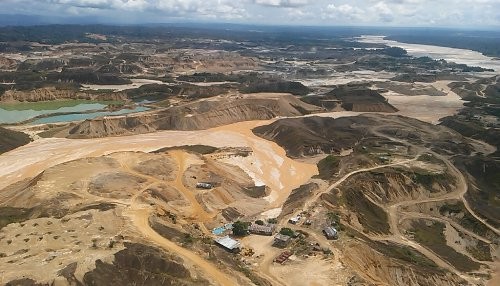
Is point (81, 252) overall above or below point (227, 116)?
above

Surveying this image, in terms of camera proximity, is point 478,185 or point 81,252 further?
point 478,185

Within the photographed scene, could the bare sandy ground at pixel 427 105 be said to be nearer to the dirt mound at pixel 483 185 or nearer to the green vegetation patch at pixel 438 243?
the dirt mound at pixel 483 185

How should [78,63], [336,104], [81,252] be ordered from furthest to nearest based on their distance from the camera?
[78,63], [336,104], [81,252]

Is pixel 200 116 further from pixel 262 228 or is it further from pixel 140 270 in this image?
pixel 140 270

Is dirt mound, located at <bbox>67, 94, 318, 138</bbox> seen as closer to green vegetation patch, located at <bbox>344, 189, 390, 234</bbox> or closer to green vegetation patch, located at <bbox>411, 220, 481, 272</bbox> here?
green vegetation patch, located at <bbox>344, 189, 390, 234</bbox>

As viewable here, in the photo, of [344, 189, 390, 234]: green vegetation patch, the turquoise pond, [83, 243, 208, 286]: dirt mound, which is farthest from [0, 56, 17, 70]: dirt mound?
[83, 243, 208, 286]: dirt mound

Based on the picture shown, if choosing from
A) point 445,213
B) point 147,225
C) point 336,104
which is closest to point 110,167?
point 147,225

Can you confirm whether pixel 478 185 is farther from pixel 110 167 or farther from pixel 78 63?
pixel 78 63
